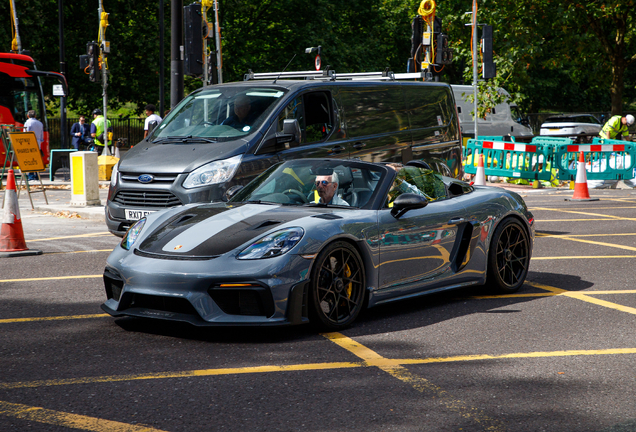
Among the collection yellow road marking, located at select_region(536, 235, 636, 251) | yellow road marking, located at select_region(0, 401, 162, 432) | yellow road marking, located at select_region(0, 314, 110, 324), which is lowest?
yellow road marking, located at select_region(536, 235, 636, 251)

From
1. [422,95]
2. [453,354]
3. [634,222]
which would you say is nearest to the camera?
[453,354]

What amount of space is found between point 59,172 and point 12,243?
16.3m

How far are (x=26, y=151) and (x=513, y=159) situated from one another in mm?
10999

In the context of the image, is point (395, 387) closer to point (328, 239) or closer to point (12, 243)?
point (328, 239)

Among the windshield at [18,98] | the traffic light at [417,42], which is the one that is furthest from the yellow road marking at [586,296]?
the windshield at [18,98]

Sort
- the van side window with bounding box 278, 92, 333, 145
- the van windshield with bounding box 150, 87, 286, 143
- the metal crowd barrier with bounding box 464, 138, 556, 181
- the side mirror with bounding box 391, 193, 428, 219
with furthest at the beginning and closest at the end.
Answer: the metal crowd barrier with bounding box 464, 138, 556, 181, the van side window with bounding box 278, 92, 333, 145, the van windshield with bounding box 150, 87, 286, 143, the side mirror with bounding box 391, 193, 428, 219

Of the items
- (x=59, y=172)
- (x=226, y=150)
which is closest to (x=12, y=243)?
(x=226, y=150)

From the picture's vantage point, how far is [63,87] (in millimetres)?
25297

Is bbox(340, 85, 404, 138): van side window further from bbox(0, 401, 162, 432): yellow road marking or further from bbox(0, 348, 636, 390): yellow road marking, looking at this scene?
bbox(0, 401, 162, 432): yellow road marking

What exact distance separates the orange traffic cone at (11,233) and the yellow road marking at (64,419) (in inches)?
223

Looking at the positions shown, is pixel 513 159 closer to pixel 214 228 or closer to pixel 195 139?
pixel 195 139

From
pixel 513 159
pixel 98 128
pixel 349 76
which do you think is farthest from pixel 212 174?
pixel 98 128

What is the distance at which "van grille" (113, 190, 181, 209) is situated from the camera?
911cm

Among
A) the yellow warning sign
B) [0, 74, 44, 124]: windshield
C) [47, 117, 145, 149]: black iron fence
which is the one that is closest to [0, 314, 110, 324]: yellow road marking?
the yellow warning sign
